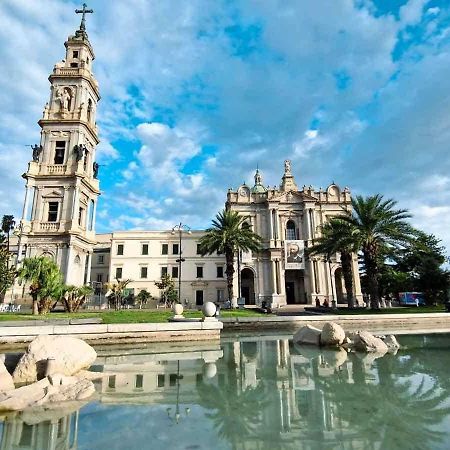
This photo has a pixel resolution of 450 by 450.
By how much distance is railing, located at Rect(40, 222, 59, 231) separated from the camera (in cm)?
3165

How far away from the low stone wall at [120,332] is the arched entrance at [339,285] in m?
36.9

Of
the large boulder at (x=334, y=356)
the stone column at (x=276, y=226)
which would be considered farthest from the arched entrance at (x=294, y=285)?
the large boulder at (x=334, y=356)

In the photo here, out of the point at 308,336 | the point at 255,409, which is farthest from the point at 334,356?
the point at 255,409

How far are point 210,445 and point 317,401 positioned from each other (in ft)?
8.15

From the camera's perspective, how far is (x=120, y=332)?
45.6 feet

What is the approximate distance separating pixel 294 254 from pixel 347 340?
35.4 meters

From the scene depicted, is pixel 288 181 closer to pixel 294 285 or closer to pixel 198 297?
pixel 294 285

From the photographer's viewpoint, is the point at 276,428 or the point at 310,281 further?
the point at 310,281

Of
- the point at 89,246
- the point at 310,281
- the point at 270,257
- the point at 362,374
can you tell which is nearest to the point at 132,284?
the point at 89,246

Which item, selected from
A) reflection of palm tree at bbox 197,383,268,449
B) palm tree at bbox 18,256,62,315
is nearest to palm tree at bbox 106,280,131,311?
palm tree at bbox 18,256,62,315

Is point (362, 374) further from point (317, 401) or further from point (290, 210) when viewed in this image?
point (290, 210)

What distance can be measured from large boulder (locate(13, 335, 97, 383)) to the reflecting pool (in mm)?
790

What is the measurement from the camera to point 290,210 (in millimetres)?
49750

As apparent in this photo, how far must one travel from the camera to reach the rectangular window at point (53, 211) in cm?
3272
